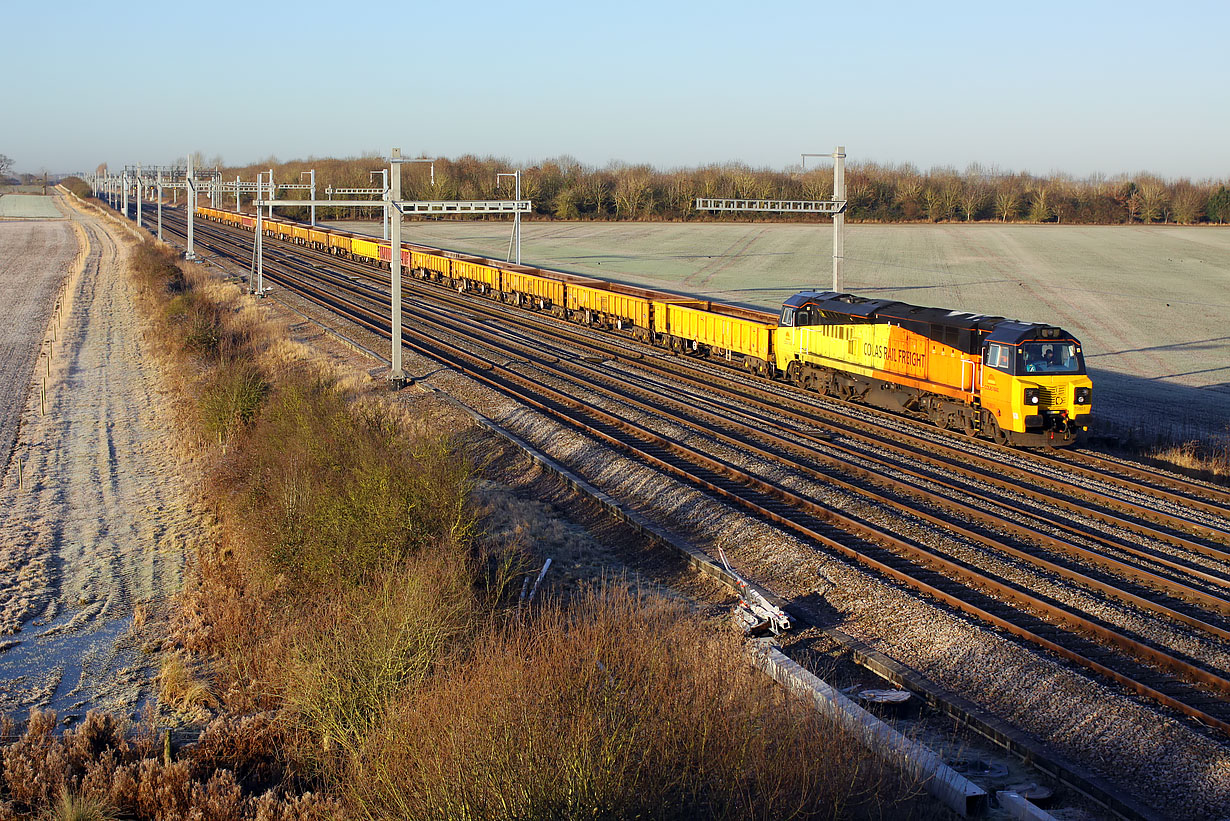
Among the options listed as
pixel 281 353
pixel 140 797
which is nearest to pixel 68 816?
pixel 140 797

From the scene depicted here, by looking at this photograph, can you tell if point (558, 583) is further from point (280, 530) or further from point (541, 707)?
point (541, 707)

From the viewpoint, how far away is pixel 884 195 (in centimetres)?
11338

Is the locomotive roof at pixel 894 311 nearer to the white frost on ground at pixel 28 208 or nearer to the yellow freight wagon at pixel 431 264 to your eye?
the yellow freight wagon at pixel 431 264

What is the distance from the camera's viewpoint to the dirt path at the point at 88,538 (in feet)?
43.9

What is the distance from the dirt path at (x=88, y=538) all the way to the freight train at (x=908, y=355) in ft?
53.4

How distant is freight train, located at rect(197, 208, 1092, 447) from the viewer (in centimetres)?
2092

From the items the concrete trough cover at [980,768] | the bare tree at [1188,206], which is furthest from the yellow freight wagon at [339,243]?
the bare tree at [1188,206]

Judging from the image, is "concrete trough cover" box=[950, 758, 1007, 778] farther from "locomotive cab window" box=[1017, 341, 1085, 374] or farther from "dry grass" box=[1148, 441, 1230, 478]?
"dry grass" box=[1148, 441, 1230, 478]

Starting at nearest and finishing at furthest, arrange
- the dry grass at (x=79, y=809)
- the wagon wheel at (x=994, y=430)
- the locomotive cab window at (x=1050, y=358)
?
the dry grass at (x=79, y=809)
the locomotive cab window at (x=1050, y=358)
the wagon wheel at (x=994, y=430)

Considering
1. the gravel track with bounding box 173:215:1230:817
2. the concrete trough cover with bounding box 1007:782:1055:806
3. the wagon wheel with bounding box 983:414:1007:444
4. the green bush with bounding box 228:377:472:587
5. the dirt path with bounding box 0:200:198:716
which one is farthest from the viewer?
the wagon wheel with bounding box 983:414:1007:444

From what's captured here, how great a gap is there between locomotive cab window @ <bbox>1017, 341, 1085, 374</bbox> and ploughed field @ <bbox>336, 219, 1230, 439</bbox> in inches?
189

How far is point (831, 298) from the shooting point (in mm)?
27875

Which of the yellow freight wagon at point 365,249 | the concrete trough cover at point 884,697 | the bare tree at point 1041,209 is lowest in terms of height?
the concrete trough cover at point 884,697

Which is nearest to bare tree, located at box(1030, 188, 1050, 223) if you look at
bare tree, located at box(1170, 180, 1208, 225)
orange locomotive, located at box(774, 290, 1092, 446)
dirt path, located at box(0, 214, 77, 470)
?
bare tree, located at box(1170, 180, 1208, 225)
